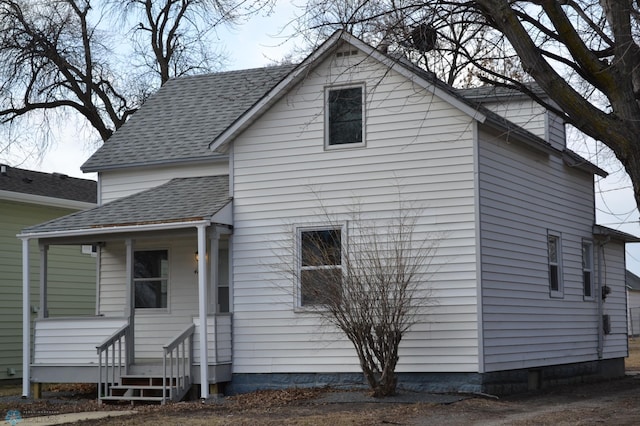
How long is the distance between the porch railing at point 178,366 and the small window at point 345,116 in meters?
4.40

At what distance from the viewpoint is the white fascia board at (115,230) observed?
1770 cm

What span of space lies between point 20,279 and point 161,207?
25.6ft

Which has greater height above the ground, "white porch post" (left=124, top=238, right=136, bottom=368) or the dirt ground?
"white porch post" (left=124, top=238, right=136, bottom=368)

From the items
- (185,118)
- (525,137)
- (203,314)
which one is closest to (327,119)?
(525,137)

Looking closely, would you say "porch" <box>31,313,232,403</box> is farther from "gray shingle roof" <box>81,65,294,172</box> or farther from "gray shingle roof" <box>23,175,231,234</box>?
"gray shingle roof" <box>81,65,294,172</box>

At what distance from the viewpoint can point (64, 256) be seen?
26.3m

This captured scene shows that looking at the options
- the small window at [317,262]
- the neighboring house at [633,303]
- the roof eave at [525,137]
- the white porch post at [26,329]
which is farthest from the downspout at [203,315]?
the neighboring house at [633,303]

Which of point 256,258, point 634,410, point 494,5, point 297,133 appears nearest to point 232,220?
point 256,258

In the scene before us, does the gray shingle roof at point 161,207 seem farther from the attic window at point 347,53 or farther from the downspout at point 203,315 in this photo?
the attic window at point 347,53

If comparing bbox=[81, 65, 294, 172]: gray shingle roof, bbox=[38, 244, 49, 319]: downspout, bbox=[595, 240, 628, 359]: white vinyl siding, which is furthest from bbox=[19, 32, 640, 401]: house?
bbox=[595, 240, 628, 359]: white vinyl siding

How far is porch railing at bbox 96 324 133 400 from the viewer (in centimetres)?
1802

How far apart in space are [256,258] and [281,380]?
2319 mm

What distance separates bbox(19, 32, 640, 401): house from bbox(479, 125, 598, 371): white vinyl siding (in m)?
0.06

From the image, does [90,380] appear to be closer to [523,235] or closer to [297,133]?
[297,133]
